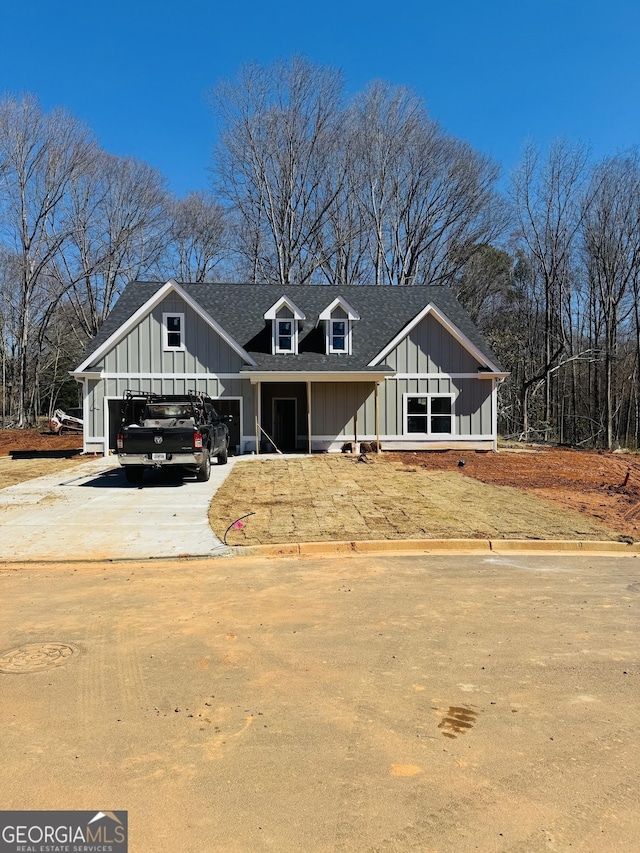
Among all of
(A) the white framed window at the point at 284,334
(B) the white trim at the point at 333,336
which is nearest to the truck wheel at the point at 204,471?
(A) the white framed window at the point at 284,334

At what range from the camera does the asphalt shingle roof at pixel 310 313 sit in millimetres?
23016

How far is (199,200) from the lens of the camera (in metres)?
43.8

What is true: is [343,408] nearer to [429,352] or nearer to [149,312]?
→ [429,352]

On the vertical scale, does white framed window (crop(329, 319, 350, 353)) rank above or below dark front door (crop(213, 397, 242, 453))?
above

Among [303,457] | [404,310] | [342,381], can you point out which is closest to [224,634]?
[303,457]

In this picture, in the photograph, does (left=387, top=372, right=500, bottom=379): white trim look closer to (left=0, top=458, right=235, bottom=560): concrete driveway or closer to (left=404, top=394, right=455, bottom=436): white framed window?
(left=404, top=394, right=455, bottom=436): white framed window

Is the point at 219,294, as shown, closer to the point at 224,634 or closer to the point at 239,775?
the point at 224,634

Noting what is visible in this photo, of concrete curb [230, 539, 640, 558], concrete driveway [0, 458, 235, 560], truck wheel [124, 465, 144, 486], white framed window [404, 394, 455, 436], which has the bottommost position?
concrete curb [230, 539, 640, 558]

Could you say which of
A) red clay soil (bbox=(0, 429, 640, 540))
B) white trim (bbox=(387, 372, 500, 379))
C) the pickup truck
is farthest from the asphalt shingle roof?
the pickup truck

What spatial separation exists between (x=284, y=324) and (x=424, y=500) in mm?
13161

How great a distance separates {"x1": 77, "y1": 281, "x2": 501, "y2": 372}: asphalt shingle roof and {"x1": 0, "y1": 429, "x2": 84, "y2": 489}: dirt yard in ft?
13.9

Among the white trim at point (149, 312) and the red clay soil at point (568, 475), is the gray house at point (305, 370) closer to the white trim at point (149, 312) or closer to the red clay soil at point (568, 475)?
the white trim at point (149, 312)

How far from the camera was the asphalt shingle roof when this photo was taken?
2302 centimetres

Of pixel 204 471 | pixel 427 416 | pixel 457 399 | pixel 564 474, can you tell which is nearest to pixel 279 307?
pixel 427 416
